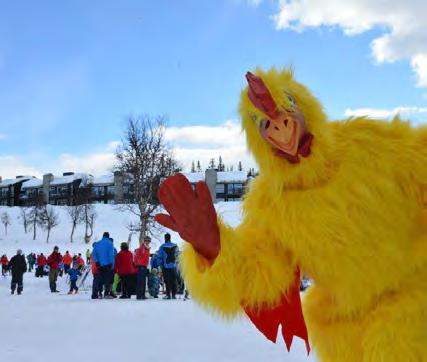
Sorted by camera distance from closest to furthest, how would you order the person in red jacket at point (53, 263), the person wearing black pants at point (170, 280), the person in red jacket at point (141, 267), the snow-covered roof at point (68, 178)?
the person wearing black pants at point (170, 280), the person in red jacket at point (141, 267), the person in red jacket at point (53, 263), the snow-covered roof at point (68, 178)

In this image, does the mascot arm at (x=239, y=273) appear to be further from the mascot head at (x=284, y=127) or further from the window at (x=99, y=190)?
the window at (x=99, y=190)

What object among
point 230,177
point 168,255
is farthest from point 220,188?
point 168,255

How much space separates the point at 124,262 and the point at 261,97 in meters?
11.0

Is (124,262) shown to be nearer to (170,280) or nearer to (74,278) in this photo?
(170,280)

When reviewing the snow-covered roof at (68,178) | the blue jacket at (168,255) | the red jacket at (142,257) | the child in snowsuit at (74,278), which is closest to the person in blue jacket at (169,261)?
the blue jacket at (168,255)

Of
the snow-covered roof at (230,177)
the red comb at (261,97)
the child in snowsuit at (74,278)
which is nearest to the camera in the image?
the red comb at (261,97)

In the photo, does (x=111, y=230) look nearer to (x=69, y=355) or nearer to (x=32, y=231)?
(x=32, y=231)

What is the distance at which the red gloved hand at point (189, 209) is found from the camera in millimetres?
2068

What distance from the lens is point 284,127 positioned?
7.55 ft

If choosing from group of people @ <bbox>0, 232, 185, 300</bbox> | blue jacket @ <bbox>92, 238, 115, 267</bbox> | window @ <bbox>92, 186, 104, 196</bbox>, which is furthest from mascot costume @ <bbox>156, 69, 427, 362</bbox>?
window @ <bbox>92, 186, 104, 196</bbox>

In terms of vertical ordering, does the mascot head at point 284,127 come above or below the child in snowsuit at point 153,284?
above

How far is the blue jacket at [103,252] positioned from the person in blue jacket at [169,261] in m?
1.15

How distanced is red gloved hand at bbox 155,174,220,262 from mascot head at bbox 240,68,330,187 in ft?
1.35

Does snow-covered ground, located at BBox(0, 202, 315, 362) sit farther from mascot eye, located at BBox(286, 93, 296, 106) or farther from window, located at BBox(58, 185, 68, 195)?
window, located at BBox(58, 185, 68, 195)
